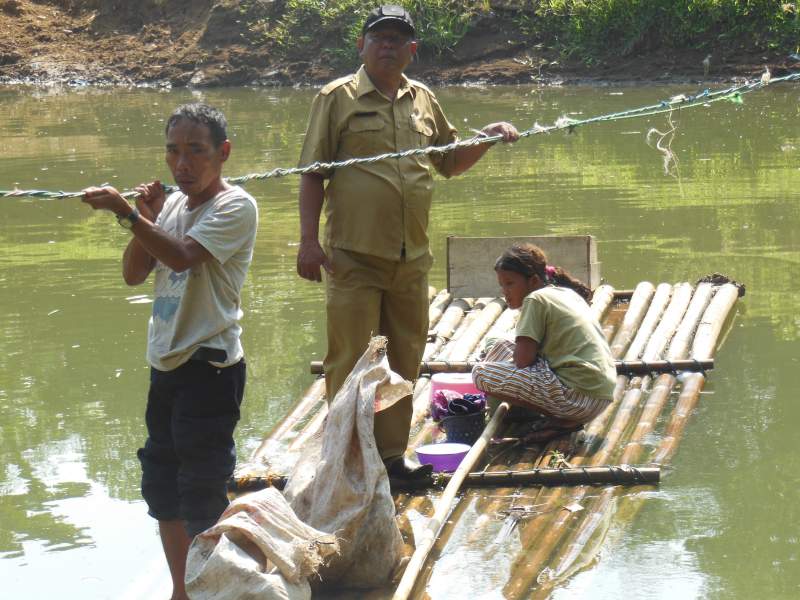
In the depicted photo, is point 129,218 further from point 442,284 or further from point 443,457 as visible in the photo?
point 442,284

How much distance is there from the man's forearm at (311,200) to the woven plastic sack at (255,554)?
1.31m

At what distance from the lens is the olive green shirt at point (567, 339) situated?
5066mm

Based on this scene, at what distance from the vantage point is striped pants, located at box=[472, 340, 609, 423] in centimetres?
505

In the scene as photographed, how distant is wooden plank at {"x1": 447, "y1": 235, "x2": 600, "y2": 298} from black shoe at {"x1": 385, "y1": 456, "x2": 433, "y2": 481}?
Result: 2.48m

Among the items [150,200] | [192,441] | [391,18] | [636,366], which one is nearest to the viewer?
[192,441]

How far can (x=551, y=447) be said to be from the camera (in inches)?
200

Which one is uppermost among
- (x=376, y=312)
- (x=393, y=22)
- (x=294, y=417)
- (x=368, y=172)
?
(x=393, y=22)

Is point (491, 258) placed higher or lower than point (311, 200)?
lower

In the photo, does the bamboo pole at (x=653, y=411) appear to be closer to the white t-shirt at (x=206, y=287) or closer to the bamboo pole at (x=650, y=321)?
the bamboo pole at (x=650, y=321)

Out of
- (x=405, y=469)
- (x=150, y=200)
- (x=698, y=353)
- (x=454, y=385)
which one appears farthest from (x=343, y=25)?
(x=150, y=200)

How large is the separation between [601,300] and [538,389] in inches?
81.9

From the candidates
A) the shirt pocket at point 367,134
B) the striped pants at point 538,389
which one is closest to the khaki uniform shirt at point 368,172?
the shirt pocket at point 367,134

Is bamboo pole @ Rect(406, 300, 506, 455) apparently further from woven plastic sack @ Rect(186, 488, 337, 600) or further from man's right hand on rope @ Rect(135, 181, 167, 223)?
man's right hand on rope @ Rect(135, 181, 167, 223)

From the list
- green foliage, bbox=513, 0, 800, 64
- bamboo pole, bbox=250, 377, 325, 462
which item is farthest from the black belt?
green foliage, bbox=513, 0, 800, 64
